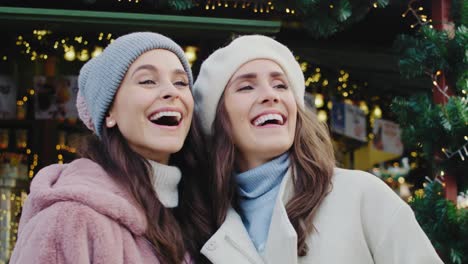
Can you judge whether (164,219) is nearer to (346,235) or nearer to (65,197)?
(65,197)

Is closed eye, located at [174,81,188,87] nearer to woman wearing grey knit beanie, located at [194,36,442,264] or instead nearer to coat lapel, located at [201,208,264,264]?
woman wearing grey knit beanie, located at [194,36,442,264]

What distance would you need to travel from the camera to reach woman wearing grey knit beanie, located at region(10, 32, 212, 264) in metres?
2.43

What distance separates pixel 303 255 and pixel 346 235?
178mm

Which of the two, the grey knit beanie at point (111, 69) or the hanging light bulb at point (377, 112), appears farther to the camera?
Answer: the hanging light bulb at point (377, 112)

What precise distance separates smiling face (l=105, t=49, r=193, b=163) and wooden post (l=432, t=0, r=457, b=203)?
8.71ft

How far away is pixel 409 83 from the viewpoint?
7.27 metres

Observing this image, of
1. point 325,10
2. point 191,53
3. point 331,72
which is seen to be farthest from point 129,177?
point 331,72

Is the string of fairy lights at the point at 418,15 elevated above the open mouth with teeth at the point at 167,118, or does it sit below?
above

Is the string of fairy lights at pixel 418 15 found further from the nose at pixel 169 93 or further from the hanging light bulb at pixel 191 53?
the nose at pixel 169 93

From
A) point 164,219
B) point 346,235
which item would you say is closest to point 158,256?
point 164,219

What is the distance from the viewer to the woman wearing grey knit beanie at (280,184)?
2576 millimetres

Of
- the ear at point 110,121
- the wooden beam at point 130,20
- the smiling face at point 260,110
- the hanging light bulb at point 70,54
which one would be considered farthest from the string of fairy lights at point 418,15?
A: the hanging light bulb at point 70,54

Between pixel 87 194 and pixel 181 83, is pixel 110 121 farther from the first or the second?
pixel 87 194

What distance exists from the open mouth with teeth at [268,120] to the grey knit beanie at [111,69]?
1.46 feet
